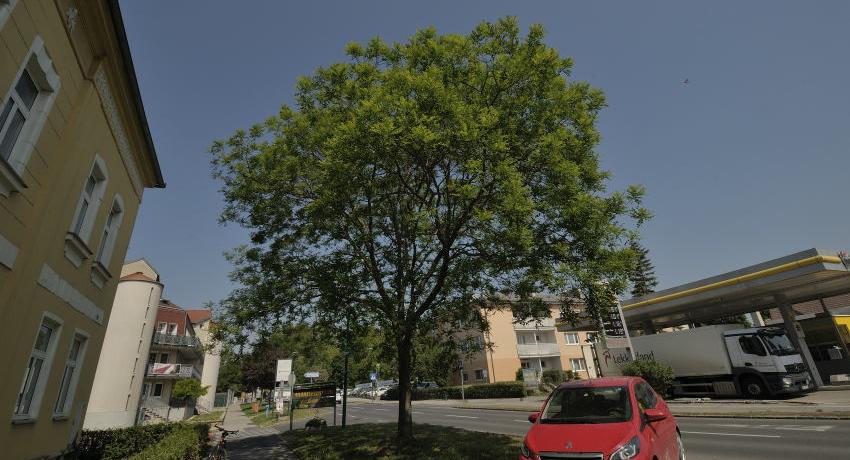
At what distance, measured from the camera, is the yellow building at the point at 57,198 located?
236 inches

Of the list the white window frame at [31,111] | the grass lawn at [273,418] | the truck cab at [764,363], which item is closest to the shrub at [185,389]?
the grass lawn at [273,418]

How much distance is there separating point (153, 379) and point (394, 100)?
43.0 meters

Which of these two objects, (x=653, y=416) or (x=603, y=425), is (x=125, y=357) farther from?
(x=653, y=416)

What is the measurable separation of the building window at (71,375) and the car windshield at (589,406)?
33.9 ft

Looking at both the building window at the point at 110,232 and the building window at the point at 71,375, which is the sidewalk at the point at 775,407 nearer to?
the building window at the point at 71,375

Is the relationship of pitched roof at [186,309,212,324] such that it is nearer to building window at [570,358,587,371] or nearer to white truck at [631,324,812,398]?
building window at [570,358,587,371]

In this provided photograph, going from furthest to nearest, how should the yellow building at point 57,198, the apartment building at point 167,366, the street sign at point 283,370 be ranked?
1. the apartment building at point 167,366
2. the street sign at point 283,370
3. the yellow building at point 57,198

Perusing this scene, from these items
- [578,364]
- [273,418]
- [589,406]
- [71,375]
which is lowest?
[273,418]

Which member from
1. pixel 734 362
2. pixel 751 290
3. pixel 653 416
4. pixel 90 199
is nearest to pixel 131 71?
pixel 90 199

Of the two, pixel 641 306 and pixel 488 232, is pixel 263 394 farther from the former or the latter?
pixel 488 232

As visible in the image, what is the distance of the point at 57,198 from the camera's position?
721 cm

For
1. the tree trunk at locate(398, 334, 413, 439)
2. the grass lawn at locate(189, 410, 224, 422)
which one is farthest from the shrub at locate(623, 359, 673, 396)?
the grass lawn at locate(189, 410, 224, 422)

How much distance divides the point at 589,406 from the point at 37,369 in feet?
33.8

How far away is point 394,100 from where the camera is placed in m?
8.95
